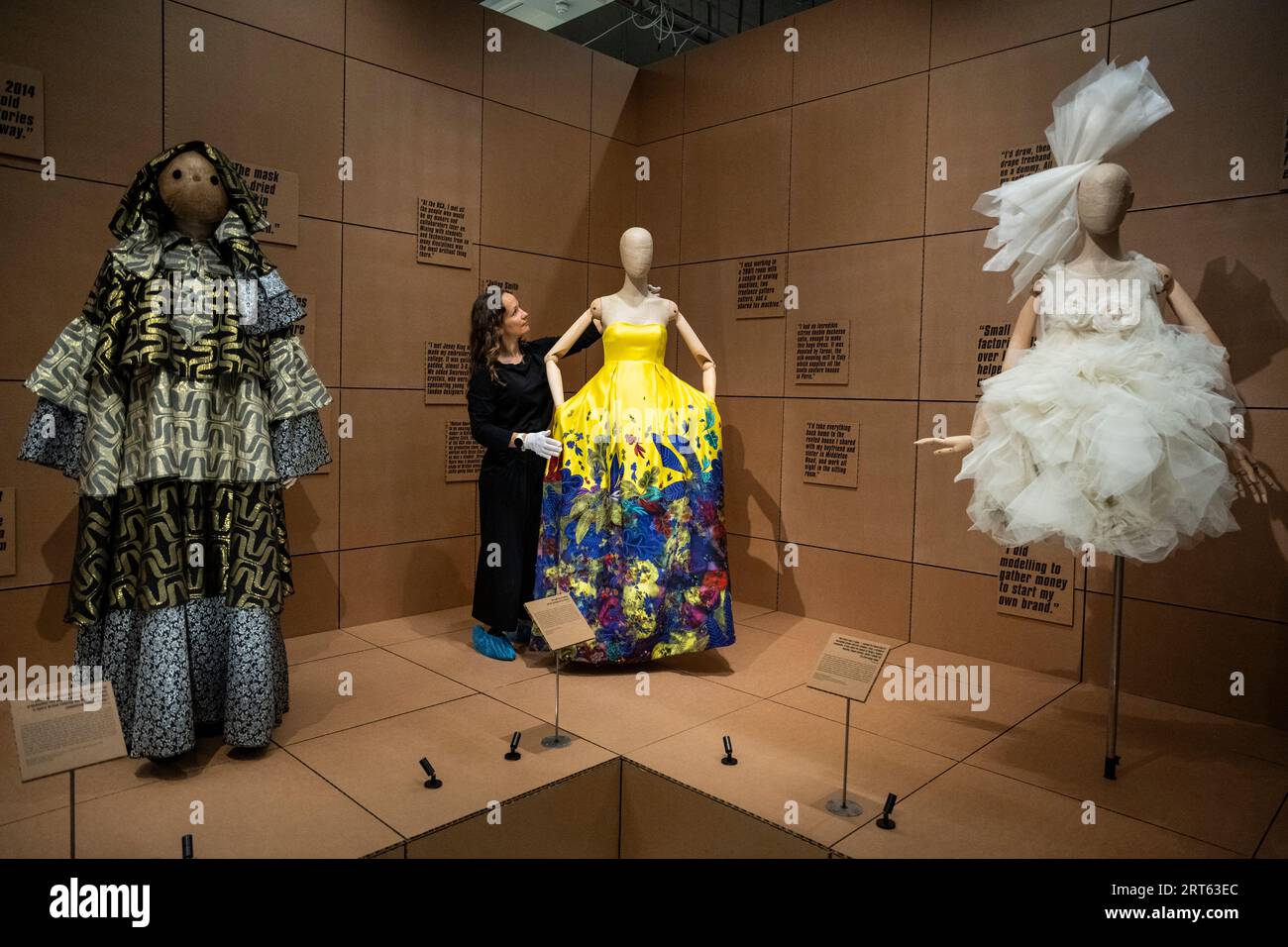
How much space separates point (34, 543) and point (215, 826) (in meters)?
1.73

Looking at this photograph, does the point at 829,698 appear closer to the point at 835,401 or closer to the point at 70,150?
the point at 835,401

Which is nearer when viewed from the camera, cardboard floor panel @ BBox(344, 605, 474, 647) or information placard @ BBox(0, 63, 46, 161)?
information placard @ BBox(0, 63, 46, 161)

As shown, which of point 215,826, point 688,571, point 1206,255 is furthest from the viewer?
point 688,571

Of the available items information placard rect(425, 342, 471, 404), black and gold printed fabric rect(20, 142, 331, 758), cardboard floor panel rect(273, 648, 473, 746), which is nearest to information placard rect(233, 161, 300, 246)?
information placard rect(425, 342, 471, 404)

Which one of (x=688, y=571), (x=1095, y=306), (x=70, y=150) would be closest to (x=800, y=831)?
(x=688, y=571)

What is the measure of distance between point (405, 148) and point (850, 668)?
11.4 feet

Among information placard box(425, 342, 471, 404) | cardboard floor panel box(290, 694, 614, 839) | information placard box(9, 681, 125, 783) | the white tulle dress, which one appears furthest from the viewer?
information placard box(425, 342, 471, 404)

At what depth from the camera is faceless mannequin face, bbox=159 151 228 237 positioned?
2.66 meters

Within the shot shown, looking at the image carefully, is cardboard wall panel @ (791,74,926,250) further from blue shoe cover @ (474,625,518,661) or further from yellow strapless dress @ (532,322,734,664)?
blue shoe cover @ (474,625,518,661)

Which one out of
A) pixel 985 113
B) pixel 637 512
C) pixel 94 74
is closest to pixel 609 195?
pixel 985 113

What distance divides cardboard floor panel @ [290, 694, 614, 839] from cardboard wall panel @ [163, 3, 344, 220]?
2.48 metres

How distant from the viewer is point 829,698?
3.54 metres

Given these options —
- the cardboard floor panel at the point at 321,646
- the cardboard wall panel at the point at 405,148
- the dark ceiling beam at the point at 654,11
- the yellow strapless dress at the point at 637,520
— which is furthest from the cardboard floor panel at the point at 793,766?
the dark ceiling beam at the point at 654,11

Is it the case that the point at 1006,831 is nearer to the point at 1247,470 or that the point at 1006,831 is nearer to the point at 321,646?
the point at 1247,470
